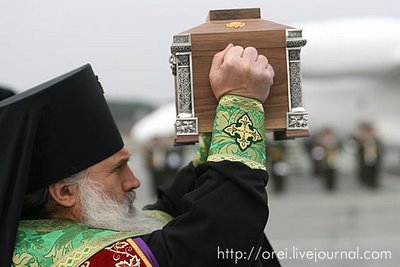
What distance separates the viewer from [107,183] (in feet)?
6.11

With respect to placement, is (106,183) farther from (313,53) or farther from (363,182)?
(313,53)

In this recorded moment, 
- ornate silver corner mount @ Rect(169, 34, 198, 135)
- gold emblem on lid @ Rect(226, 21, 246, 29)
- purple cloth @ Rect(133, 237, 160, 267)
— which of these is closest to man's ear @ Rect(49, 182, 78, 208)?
purple cloth @ Rect(133, 237, 160, 267)

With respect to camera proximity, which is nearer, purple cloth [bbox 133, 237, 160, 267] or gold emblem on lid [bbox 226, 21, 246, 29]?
purple cloth [bbox 133, 237, 160, 267]

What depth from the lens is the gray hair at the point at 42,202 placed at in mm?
1840

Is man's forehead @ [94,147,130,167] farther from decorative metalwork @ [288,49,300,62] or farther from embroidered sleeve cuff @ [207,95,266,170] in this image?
decorative metalwork @ [288,49,300,62]

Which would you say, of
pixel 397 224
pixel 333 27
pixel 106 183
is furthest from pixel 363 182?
pixel 106 183

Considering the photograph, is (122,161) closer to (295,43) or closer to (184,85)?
(184,85)

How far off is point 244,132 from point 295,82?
0.20 m

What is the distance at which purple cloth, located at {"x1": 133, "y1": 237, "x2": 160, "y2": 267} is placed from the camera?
1674mm

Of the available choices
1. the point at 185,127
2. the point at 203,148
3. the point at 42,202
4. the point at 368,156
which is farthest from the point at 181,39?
the point at 368,156

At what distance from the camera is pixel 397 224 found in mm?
9375

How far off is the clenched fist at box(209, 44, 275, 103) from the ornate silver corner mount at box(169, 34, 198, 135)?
2.7 inches

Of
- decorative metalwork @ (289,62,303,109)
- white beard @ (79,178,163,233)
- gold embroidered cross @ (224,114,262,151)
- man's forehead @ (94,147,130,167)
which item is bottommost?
white beard @ (79,178,163,233)

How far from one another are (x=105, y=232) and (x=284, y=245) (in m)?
6.25
